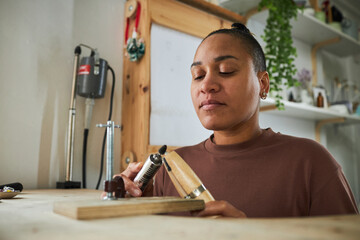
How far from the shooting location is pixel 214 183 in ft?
3.11

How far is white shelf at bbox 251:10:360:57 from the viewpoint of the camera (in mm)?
2473

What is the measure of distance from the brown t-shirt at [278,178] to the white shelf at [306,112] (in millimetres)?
1226

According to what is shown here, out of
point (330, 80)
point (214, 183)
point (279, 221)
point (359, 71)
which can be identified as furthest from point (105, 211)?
point (359, 71)

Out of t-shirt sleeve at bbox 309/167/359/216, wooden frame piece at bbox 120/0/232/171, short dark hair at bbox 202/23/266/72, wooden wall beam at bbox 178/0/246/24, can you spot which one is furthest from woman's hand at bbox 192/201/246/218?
wooden wall beam at bbox 178/0/246/24

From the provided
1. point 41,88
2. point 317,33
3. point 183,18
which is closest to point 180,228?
point 41,88

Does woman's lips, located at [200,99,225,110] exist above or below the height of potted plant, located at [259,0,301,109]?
below

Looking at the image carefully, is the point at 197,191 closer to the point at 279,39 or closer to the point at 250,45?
the point at 250,45

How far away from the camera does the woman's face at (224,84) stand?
957 mm

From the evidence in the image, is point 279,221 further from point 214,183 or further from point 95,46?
point 95,46

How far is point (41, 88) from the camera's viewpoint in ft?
5.03

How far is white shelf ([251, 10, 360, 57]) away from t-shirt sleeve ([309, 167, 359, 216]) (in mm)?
1687

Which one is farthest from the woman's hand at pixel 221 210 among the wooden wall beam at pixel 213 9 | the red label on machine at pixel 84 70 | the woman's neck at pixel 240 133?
the wooden wall beam at pixel 213 9

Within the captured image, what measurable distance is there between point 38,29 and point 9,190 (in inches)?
36.5

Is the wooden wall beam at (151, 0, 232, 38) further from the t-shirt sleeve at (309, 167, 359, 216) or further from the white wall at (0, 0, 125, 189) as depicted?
the t-shirt sleeve at (309, 167, 359, 216)
